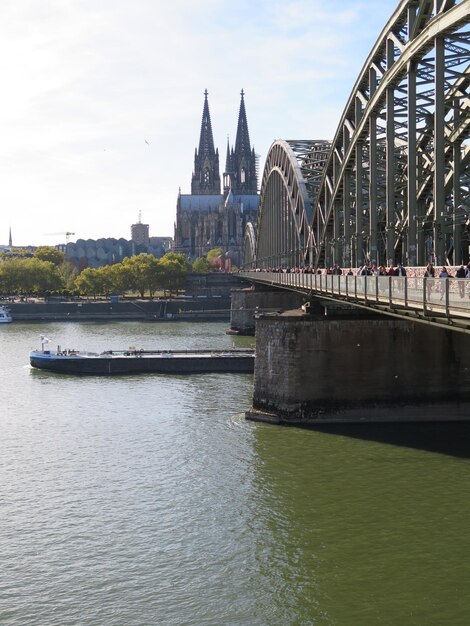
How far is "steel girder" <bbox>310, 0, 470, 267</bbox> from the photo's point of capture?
29656mm

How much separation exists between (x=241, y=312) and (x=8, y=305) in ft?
122

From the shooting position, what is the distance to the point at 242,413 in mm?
39438

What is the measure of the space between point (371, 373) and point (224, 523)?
44.3ft

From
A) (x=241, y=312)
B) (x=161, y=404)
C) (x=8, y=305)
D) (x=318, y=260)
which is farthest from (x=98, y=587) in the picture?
(x=8, y=305)

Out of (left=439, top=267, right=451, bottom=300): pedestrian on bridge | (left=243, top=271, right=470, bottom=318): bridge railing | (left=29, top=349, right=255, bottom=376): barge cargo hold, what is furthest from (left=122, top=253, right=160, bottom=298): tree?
(left=439, top=267, right=451, bottom=300): pedestrian on bridge

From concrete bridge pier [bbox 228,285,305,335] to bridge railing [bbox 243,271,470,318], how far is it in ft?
145

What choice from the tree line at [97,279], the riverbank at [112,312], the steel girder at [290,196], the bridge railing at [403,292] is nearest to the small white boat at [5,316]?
the riverbank at [112,312]

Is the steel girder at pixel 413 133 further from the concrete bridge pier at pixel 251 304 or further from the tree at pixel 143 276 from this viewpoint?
the tree at pixel 143 276

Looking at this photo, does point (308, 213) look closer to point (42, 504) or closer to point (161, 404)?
point (161, 404)

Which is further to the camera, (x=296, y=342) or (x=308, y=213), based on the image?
(x=308, y=213)

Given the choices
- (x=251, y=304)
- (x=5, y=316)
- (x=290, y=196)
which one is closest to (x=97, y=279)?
(x=5, y=316)

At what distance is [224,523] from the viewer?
963 inches

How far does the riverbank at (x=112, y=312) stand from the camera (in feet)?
353

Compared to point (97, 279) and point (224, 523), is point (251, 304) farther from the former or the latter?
point (224, 523)
